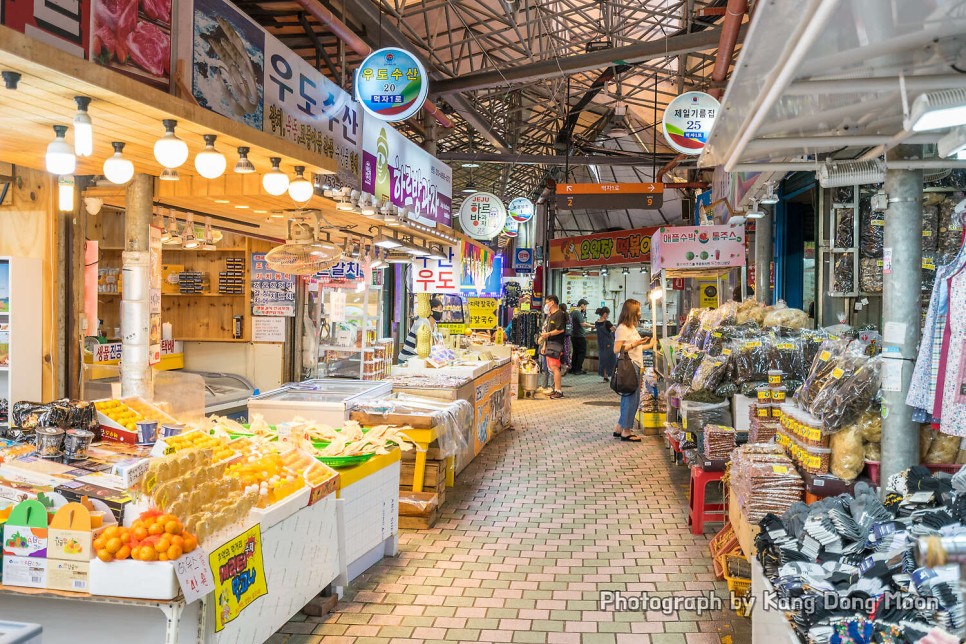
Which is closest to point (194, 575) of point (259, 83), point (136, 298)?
point (136, 298)

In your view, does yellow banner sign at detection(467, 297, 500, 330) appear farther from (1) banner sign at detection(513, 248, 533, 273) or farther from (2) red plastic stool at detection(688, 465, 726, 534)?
(2) red plastic stool at detection(688, 465, 726, 534)

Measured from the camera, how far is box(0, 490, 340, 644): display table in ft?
9.08

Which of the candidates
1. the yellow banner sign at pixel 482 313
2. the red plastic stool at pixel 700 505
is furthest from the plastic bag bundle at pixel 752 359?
the yellow banner sign at pixel 482 313

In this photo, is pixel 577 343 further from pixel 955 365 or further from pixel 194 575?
pixel 194 575

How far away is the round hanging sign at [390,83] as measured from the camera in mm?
7219

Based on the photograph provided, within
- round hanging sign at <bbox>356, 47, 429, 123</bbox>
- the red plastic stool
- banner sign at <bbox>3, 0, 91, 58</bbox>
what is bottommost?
the red plastic stool

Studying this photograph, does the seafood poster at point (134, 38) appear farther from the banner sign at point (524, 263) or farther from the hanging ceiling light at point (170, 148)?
the banner sign at point (524, 263)

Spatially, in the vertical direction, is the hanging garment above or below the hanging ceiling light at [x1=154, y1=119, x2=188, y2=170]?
below

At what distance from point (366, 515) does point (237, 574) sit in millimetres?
1590

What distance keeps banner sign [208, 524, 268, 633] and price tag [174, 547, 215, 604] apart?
73 mm

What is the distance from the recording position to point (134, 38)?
170 inches

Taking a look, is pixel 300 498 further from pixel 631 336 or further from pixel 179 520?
pixel 631 336

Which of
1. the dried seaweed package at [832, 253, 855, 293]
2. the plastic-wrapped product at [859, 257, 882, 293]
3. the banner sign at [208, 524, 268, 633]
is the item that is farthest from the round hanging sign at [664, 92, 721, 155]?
the banner sign at [208, 524, 268, 633]

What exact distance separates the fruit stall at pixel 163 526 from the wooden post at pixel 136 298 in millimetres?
426
